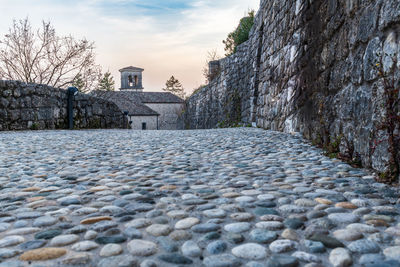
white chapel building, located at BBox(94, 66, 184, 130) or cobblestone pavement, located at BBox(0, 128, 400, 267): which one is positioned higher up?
white chapel building, located at BBox(94, 66, 184, 130)

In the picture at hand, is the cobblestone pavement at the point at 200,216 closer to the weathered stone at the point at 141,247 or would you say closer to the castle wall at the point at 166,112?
the weathered stone at the point at 141,247

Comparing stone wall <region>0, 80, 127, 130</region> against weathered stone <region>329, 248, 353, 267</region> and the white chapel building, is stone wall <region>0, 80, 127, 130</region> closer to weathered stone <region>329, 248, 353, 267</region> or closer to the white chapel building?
weathered stone <region>329, 248, 353, 267</region>

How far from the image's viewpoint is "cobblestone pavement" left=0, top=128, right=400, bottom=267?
4.01 ft

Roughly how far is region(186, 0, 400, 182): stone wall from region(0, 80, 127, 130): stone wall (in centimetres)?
581

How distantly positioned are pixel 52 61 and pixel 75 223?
15179mm

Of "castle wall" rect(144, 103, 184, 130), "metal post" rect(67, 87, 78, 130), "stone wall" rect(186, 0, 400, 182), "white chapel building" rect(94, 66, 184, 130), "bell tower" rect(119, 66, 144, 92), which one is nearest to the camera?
"stone wall" rect(186, 0, 400, 182)

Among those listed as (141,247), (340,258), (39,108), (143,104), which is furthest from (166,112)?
(340,258)

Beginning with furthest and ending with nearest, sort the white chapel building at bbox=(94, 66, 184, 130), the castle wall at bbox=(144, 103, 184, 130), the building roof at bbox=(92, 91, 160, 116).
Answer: the castle wall at bbox=(144, 103, 184, 130) < the white chapel building at bbox=(94, 66, 184, 130) < the building roof at bbox=(92, 91, 160, 116)

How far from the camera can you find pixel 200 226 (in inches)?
58.9

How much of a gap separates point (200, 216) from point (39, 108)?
8.87 meters

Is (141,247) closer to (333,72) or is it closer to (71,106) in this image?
(333,72)

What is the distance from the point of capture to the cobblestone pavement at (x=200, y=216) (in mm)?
1224

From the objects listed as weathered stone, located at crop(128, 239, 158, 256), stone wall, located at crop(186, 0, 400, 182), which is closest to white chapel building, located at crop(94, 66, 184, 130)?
stone wall, located at crop(186, 0, 400, 182)

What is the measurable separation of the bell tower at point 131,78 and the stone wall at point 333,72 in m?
42.6
